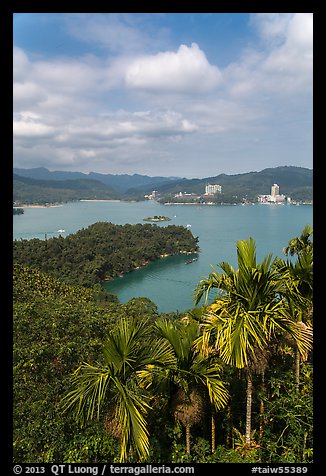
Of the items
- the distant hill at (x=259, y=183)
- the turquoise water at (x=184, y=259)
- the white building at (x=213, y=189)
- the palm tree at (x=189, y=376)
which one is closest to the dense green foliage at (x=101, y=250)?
the turquoise water at (x=184, y=259)

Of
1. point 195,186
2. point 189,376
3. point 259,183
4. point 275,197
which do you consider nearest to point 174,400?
point 189,376

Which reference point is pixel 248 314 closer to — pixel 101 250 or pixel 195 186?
pixel 101 250

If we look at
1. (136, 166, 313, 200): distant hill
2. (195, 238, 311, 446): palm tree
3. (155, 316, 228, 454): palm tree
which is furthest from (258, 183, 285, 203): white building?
(155, 316, 228, 454): palm tree

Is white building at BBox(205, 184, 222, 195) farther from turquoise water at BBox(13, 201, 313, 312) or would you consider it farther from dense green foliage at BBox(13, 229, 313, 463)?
dense green foliage at BBox(13, 229, 313, 463)

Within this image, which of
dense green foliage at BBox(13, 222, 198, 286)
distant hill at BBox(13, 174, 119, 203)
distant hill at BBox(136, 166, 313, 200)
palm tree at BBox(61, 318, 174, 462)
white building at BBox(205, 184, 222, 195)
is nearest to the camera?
palm tree at BBox(61, 318, 174, 462)
